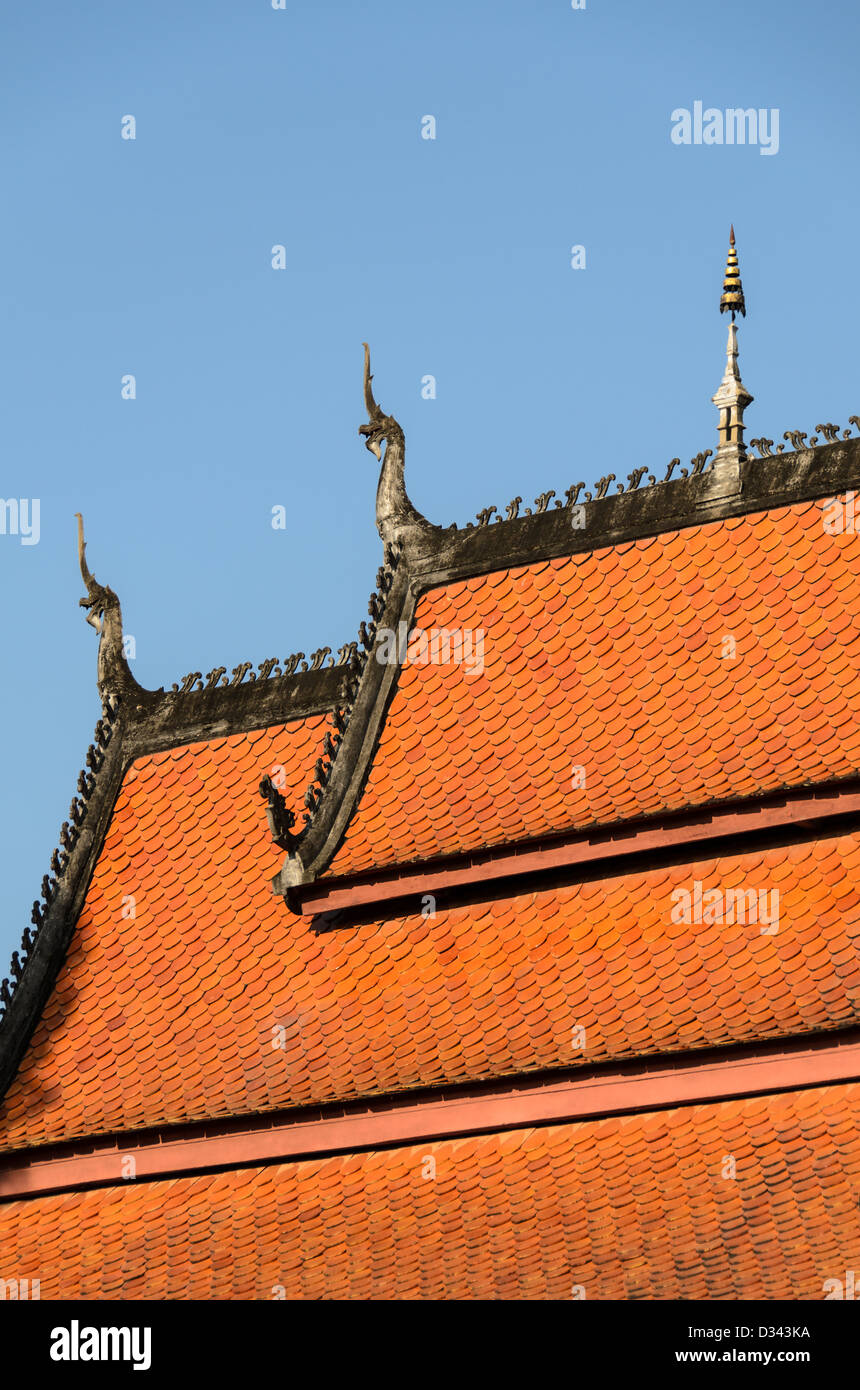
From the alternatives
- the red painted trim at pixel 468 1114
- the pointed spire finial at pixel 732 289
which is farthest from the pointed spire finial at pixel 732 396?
the red painted trim at pixel 468 1114

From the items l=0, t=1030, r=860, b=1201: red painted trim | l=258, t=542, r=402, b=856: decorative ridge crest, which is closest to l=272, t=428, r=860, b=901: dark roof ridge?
l=258, t=542, r=402, b=856: decorative ridge crest

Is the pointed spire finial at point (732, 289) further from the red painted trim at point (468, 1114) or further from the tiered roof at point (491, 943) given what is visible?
the red painted trim at point (468, 1114)

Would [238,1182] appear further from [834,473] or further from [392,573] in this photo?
[834,473]

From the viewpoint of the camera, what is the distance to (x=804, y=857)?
22.8 metres

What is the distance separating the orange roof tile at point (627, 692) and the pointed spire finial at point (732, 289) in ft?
10.0

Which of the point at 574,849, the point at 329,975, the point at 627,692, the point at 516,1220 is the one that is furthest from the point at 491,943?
the point at 516,1220

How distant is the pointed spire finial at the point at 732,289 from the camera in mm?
27328

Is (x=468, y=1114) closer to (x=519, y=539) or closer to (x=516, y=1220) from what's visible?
(x=516, y=1220)

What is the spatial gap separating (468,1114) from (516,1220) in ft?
4.71

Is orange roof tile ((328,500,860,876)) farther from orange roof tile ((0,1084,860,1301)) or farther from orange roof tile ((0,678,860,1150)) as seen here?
orange roof tile ((0,1084,860,1301))

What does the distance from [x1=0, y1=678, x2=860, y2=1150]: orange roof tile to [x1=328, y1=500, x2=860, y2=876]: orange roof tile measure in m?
0.83
